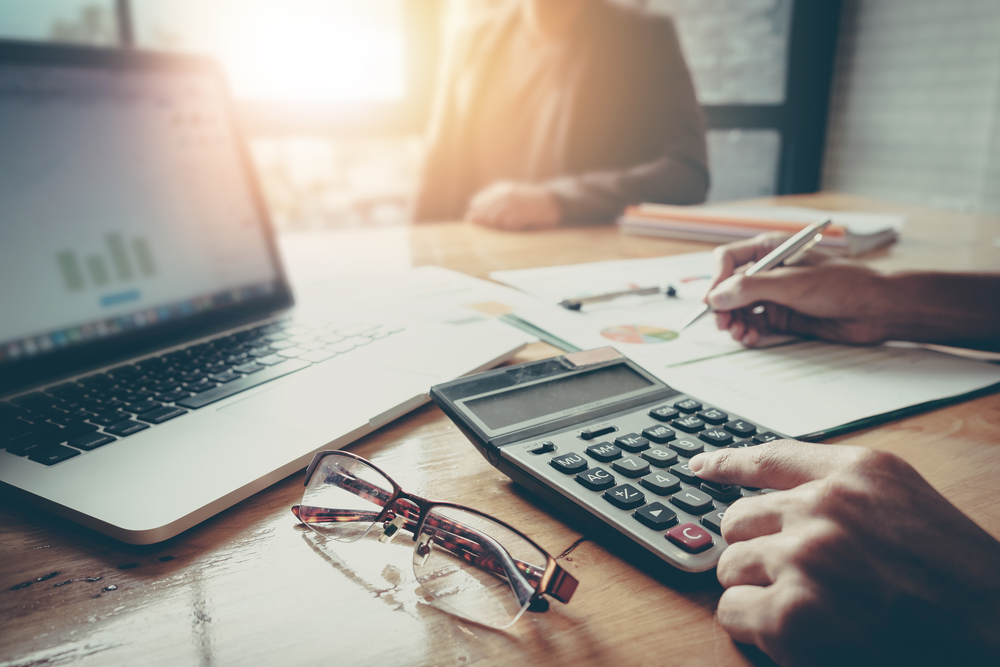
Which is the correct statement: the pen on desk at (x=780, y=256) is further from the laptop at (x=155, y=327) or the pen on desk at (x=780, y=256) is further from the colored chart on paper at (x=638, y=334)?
the laptop at (x=155, y=327)

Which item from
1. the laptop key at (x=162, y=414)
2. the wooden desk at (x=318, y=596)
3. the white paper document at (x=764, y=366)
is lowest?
the white paper document at (x=764, y=366)

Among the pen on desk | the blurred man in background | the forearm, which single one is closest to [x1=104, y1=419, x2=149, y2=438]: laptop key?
the pen on desk

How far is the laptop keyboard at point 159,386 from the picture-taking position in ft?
1.21

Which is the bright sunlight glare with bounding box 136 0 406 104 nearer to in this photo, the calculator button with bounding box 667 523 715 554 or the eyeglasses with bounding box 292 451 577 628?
the eyeglasses with bounding box 292 451 577 628

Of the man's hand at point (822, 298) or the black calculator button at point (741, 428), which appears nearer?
the black calculator button at point (741, 428)

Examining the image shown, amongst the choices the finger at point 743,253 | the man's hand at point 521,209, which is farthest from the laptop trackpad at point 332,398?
the man's hand at point 521,209

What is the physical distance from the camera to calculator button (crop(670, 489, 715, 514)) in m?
0.29

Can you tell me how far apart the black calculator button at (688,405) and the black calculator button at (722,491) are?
82mm

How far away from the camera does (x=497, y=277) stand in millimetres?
801

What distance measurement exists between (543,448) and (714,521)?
0.09 m

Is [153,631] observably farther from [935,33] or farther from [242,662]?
[935,33]

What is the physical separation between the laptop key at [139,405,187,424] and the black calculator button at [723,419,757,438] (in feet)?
1.10

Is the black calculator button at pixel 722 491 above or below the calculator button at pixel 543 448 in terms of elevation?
below

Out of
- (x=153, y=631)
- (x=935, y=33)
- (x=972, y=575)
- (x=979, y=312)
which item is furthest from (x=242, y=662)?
(x=935, y=33)
